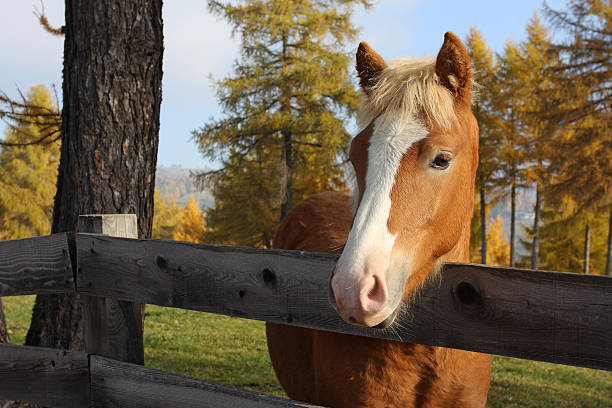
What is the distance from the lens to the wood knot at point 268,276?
2.14 m

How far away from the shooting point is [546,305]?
5.31ft

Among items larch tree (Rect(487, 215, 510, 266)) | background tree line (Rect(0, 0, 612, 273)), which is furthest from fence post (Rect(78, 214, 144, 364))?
larch tree (Rect(487, 215, 510, 266))

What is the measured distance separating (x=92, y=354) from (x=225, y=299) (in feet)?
2.88

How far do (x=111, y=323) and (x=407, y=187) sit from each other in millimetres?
1700

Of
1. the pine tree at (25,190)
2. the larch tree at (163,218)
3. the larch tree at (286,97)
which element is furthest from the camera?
the larch tree at (163,218)

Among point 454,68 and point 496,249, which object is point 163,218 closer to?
point 496,249

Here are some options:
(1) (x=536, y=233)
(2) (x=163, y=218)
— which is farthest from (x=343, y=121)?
(2) (x=163, y=218)

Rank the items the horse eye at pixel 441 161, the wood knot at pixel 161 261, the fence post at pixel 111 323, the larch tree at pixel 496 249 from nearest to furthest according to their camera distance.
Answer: the horse eye at pixel 441 161
the wood knot at pixel 161 261
the fence post at pixel 111 323
the larch tree at pixel 496 249

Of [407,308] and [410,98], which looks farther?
[410,98]

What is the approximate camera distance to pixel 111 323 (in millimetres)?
2586

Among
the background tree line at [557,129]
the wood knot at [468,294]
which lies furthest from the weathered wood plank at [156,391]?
the background tree line at [557,129]

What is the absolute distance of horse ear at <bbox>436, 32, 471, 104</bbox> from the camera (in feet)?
7.02

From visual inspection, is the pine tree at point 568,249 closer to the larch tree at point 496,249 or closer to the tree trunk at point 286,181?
the larch tree at point 496,249

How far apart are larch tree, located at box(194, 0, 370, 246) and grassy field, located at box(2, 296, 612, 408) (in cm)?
1168
